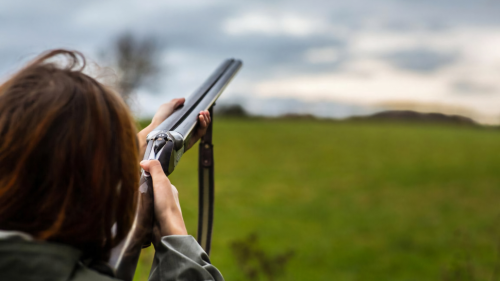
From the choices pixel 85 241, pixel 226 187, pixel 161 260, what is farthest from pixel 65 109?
pixel 226 187

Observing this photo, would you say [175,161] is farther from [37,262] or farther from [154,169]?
[37,262]

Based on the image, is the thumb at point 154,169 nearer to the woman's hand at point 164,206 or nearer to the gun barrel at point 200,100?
the woman's hand at point 164,206

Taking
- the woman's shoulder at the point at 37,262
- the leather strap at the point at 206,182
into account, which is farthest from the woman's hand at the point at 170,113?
the woman's shoulder at the point at 37,262

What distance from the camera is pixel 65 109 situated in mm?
1185

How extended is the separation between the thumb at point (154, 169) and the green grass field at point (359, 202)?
4.20 m

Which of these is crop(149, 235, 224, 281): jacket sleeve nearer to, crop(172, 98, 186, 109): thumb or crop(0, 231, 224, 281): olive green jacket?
crop(0, 231, 224, 281): olive green jacket

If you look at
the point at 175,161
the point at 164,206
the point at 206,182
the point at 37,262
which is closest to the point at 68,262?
the point at 37,262

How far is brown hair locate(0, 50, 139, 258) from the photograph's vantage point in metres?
1.15

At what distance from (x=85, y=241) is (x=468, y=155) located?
1074 inches

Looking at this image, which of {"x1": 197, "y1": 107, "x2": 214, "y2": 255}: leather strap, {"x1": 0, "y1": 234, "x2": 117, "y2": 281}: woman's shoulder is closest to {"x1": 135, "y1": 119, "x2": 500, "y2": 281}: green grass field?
{"x1": 197, "y1": 107, "x2": 214, "y2": 255}: leather strap

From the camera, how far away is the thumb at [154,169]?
1.46m

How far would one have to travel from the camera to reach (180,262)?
4.18 feet

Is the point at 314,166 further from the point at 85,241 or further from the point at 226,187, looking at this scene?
the point at 85,241

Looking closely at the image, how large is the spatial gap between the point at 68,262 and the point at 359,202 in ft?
59.5
